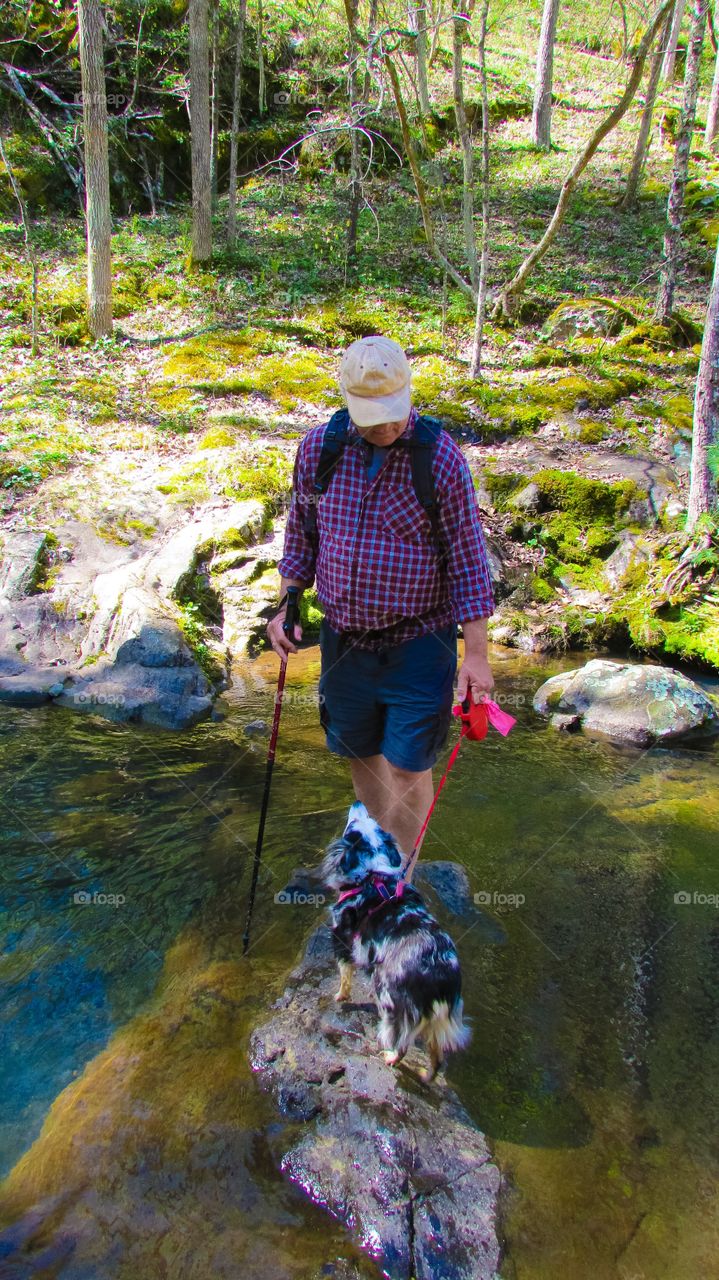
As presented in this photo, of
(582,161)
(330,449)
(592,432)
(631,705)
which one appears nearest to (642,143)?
(582,161)

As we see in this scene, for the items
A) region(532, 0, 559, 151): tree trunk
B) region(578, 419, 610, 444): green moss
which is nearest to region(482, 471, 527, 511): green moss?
region(578, 419, 610, 444): green moss

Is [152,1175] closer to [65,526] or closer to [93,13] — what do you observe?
[65,526]

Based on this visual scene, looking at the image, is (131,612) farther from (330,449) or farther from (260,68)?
(260,68)

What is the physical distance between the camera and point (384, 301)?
17.8 m

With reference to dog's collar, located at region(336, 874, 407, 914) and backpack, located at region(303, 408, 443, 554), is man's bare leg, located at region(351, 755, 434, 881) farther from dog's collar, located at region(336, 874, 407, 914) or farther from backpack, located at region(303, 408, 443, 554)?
backpack, located at region(303, 408, 443, 554)

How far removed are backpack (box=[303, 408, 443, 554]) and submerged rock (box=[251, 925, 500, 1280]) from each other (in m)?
2.11

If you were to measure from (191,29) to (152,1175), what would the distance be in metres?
20.7

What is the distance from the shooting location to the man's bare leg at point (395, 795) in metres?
3.42

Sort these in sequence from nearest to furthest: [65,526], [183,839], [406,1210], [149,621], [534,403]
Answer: [406,1210] < [183,839] < [149,621] < [65,526] < [534,403]

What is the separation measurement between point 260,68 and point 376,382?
2562 cm

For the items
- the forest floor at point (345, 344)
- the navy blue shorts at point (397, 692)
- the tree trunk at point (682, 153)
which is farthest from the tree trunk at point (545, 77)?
the navy blue shorts at point (397, 692)

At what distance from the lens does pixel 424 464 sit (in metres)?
2.91

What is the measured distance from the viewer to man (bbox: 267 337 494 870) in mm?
2906

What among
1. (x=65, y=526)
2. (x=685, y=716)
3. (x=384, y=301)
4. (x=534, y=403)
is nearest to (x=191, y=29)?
(x=384, y=301)
